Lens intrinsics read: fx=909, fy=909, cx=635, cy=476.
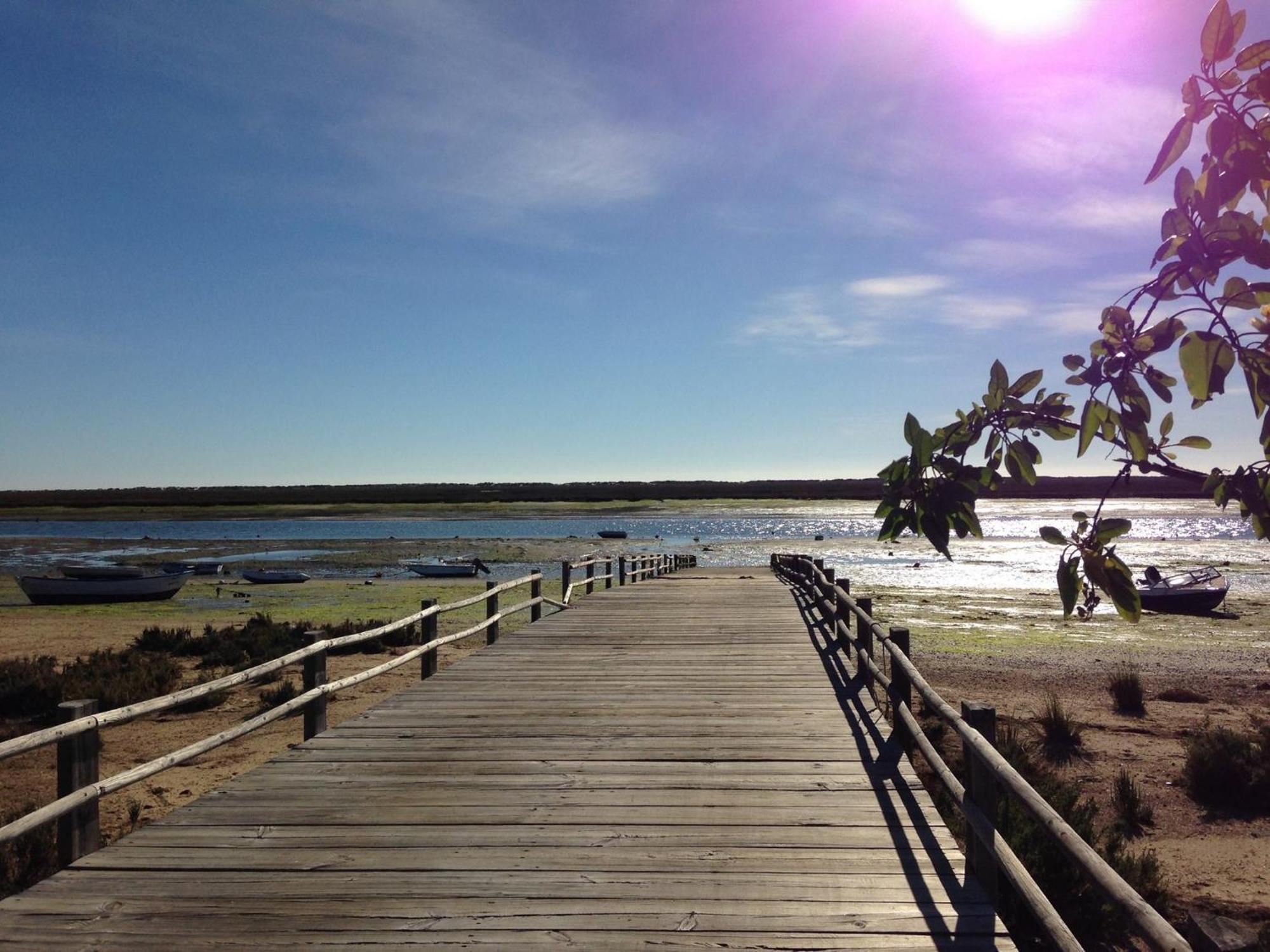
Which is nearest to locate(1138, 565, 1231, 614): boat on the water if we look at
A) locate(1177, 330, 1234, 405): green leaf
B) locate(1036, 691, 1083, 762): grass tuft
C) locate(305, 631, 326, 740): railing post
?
locate(1036, 691, 1083, 762): grass tuft

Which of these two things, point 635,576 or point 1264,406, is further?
point 635,576

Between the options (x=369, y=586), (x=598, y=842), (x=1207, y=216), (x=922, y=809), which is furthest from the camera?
(x=369, y=586)

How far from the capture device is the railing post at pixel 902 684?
6.65 m

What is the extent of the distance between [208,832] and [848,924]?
3.52 metres

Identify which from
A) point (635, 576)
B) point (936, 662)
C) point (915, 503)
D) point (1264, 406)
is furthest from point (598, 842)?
point (635, 576)

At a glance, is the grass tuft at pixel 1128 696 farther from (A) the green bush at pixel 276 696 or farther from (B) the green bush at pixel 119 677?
(B) the green bush at pixel 119 677

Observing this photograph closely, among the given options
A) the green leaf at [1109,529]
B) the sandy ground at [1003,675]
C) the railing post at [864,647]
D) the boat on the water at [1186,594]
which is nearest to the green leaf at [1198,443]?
the green leaf at [1109,529]

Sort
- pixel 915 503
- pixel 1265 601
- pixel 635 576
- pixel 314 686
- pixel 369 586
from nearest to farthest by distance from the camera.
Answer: pixel 915 503 < pixel 314 686 < pixel 635 576 < pixel 1265 601 < pixel 369 586

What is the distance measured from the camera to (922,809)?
5.40m

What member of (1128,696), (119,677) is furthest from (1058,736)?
(119,677)

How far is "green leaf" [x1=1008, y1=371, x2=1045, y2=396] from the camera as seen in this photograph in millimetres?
2143

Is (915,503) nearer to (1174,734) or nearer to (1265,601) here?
(1174,734)

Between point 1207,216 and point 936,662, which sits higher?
point 1207,216

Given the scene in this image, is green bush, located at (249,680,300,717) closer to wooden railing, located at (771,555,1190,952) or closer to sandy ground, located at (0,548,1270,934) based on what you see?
sandy ground, located at (0,548,1270,934)
